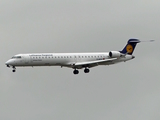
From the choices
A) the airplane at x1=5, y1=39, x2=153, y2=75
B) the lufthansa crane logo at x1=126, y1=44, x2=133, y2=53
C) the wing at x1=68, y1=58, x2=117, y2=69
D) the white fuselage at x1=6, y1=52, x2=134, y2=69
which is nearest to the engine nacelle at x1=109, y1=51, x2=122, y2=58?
the airplane at x1=5, y1=39, x2=153, y2=75

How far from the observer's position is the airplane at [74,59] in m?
92.1

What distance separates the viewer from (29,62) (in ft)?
301

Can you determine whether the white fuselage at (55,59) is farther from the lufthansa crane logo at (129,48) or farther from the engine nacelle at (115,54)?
the lufthansa crane logo at (129,48)

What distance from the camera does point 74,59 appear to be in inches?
3782

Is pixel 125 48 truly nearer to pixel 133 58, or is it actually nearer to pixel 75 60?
pixel 133 58

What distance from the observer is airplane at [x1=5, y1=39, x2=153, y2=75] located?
9212 cm

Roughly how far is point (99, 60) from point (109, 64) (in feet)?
7.90

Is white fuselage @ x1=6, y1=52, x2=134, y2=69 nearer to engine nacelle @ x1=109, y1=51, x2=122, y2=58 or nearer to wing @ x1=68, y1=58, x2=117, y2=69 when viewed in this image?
wing @ x1=68, y1=58, x2=117, y2=69

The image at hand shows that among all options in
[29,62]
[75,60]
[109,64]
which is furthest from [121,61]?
[29,62]

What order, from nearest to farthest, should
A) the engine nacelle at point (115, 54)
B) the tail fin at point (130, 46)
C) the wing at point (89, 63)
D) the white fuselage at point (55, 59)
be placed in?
the white fuselage at point (55, 59)
the wing at point (89, 63)
the engine nacelle at point (115, 54)
the tail fin at point (130, 46)

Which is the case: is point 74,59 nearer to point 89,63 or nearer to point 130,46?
point 89,63

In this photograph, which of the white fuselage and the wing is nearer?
the white fuselage

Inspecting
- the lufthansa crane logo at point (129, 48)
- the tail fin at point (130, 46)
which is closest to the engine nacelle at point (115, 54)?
the tail fin at point (130, 46)

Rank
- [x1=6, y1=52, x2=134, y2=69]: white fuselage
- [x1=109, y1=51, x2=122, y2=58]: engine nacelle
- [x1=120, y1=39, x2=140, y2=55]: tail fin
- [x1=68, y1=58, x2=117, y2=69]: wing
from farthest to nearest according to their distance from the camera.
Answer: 1. [x1=120, y1=39, x2=140, y2=55]: tail fin
2. [x1=109, y1=51, x2=122, y2=58]: engine nacelle
3. [x1=68, y1=58, x2=117, y2=69]: wing
4. [x1=6, y1=52, x2=134, y2=69]: white fuselage
